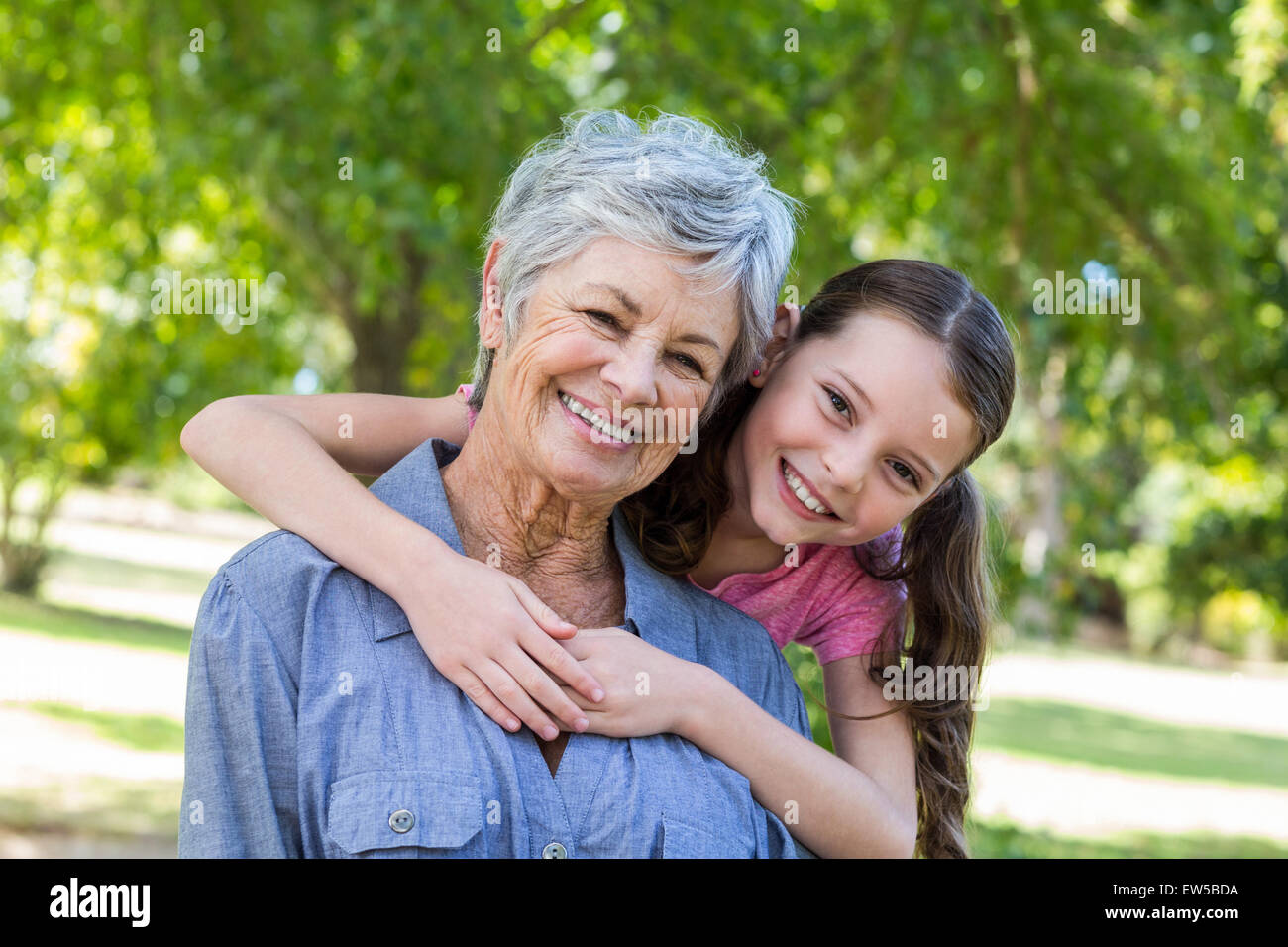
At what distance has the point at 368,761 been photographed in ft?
5.86

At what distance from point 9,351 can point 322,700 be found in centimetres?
1061

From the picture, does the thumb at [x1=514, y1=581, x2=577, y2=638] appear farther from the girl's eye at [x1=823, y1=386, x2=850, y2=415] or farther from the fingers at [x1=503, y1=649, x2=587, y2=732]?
the girl's eye at [x1=823, y1=386, x2=850, y2=415]

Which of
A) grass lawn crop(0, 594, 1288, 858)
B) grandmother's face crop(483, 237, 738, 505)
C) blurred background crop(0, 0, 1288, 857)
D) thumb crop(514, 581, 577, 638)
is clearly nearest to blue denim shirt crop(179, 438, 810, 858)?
thumb crop(514, 581, 577, 638)

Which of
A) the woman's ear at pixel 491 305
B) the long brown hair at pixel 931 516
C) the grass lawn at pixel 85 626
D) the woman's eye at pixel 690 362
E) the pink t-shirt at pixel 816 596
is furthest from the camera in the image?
the grass lawn at pixel 85 626

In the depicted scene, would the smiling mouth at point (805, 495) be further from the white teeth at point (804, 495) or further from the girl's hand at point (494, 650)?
the girl's hand at point (494, 650)

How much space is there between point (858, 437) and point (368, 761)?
40.9 inches

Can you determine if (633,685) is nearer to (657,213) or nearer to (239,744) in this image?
(239,744)

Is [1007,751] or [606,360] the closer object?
[606,360]

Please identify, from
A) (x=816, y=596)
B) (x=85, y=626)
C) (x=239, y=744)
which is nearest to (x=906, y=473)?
(x=816, y=596)

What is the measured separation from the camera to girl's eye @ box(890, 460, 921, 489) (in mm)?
2314

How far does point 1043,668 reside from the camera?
26141 millimetres

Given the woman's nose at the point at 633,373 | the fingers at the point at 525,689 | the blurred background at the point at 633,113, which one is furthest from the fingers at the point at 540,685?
the blurred background at the point at 633,113

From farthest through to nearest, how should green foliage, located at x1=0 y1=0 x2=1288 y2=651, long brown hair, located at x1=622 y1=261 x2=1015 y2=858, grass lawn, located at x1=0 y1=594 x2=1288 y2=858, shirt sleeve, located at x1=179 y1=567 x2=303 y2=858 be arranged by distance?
grass lawn, located at x1=0 y1=594 x2=1288 y2=858 < green foliage, located at x1=0 y1=0 x2=1288 y2=651 < long brown hair, located at x1=622 y1=261 x2=1015 y2=858 < shirt sleeve, located at x1=179 y1=567 x2=303 y2=858

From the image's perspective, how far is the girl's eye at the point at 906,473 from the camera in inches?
91.1
